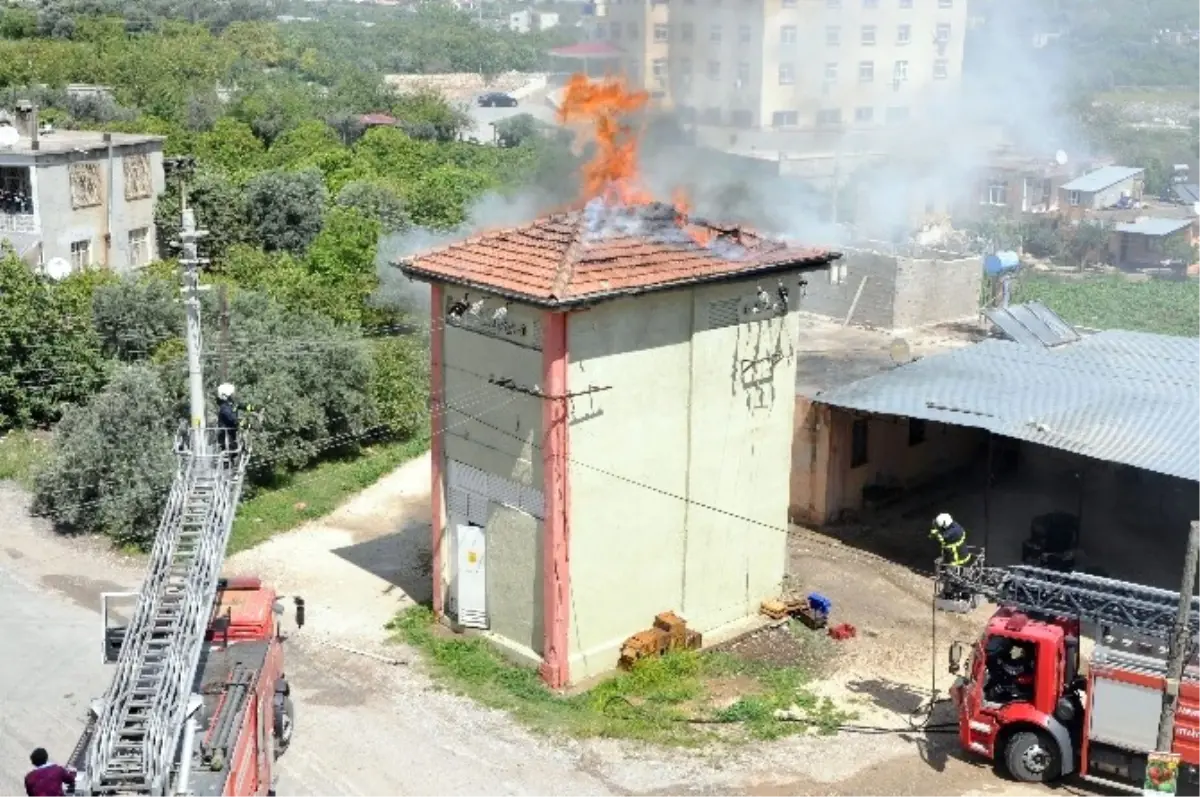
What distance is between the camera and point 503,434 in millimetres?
19469

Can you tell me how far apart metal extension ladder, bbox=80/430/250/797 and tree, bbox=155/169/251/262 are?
3057 centimetres

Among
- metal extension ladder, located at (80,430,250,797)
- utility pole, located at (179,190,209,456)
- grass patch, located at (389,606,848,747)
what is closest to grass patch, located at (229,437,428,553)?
grass patch, located at (389,606,848,747)

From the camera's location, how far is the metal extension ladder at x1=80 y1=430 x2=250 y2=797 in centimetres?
1265

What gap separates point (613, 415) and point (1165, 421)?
10.5m

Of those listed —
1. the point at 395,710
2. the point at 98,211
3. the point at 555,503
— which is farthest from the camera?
the point at 98,211

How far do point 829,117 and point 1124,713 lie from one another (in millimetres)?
27098

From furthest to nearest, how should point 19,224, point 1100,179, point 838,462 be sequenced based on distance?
point 1100,179 < point 19,224 < point 838,462

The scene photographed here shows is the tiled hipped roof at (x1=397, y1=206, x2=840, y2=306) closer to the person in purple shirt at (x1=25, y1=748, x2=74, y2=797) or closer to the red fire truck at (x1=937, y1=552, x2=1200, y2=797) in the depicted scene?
the red fire truck at (x1=937, y1=552, x2=1200, y2=797)

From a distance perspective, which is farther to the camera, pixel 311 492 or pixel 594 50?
pixel 311 492

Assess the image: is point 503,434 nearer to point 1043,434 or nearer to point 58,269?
point 1043,434

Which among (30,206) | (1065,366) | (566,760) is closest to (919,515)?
(1065,366)

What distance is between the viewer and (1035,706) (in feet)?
53.0

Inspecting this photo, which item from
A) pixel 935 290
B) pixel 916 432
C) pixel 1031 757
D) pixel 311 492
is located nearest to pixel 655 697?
pixel 1031 757

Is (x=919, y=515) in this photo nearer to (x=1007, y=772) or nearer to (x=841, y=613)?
(x=841, y=613)
